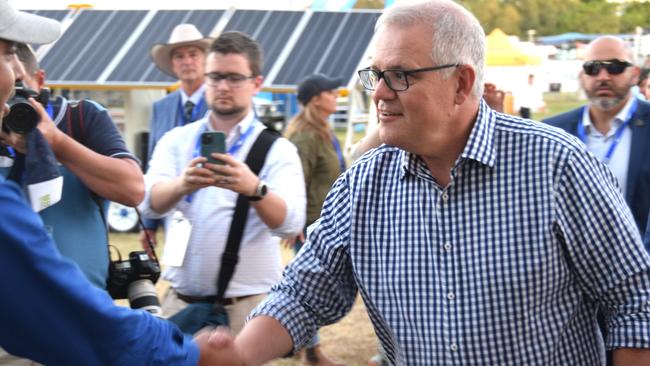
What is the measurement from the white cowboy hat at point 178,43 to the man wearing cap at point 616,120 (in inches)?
125

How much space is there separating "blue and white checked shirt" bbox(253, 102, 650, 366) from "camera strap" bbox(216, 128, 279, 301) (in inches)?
72.9

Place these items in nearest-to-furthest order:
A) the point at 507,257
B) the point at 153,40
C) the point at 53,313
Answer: the point at 53,313, the point at 507,257, the point at 153,40

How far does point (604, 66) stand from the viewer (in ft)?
19.4

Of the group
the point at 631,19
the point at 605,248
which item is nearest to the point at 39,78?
the point at 605,248

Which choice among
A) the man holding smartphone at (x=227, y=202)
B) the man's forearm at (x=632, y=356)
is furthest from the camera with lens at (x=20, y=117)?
the man's forearm at (x=632, y=356)

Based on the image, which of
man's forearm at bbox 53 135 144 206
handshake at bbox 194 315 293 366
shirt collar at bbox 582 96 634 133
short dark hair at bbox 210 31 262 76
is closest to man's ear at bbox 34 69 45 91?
man's forearm at bbox 53 135 144 206

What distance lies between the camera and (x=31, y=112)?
3.22 meters

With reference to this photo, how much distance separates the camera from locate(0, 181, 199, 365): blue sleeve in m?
2.01

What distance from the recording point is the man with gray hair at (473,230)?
2590 mm

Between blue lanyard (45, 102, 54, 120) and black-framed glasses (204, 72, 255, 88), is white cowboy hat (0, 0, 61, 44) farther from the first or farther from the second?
black-framed glasses (204, 72, 255, 88)

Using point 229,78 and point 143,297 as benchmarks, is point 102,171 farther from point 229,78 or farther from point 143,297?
point 229,78

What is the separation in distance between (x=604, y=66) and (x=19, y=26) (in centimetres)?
426

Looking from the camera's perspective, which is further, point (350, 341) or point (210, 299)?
point (350, 341)

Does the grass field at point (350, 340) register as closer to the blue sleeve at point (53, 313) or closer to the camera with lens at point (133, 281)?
the camera with lens at point (133, 281)
